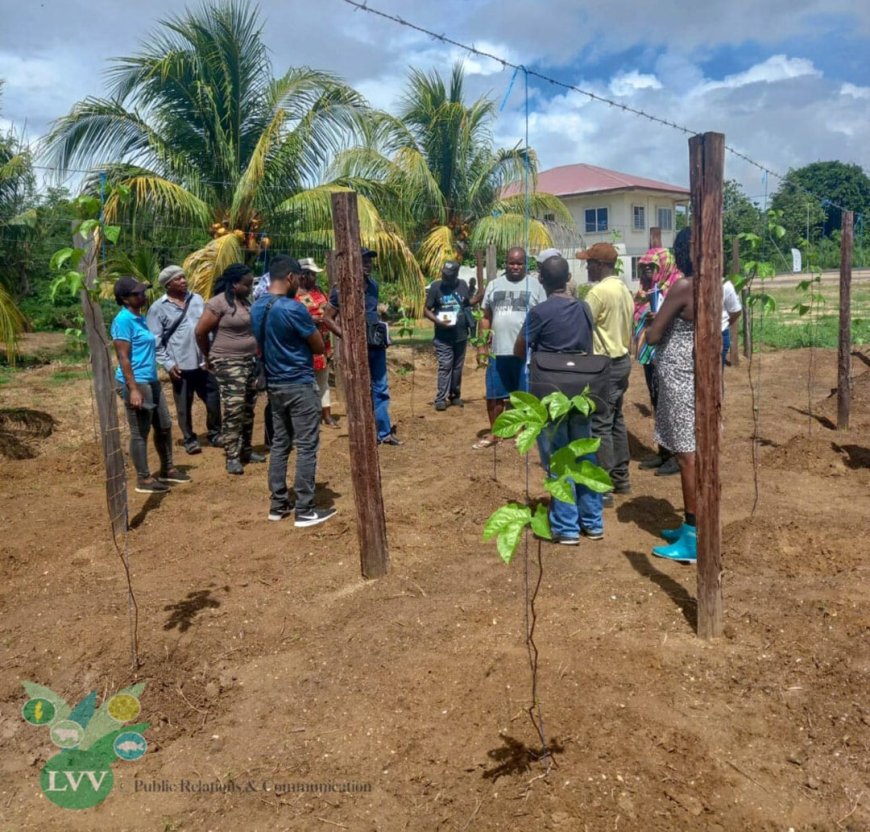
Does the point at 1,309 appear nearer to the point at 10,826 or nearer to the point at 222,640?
the point at 222,640

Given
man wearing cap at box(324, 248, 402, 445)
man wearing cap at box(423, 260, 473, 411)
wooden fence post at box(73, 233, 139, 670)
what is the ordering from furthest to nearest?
man wearing cap at box(423, 260, 473, 411) → man wearing cap at box(324, 248, 402, 445) → wooden fence post at box(73, 233, 139, 670)

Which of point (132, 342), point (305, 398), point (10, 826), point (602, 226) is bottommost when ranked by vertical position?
point (10, 826)

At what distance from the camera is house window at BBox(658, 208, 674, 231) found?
37.0 metres

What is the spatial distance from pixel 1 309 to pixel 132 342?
237 cm

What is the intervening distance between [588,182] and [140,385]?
33.8m

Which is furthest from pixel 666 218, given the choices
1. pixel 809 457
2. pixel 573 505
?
pixel 573 505

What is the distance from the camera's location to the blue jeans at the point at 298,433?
4562 mm

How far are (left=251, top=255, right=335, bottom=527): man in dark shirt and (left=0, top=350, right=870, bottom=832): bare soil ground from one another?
0.41 metres

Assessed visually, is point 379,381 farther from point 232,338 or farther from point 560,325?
point 560,325

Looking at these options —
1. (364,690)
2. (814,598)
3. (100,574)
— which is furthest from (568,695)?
Result: (100,574)

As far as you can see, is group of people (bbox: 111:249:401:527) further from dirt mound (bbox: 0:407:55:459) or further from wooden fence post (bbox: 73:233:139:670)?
dirt mound (bbox: 0:407:55:459)

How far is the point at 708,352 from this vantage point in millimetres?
3018

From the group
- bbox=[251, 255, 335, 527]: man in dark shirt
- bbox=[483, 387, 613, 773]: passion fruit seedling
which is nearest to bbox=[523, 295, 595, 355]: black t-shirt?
bbox=[251, 255, 335, 527]: man in dark shirt

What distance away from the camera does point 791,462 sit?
19.6 feet
